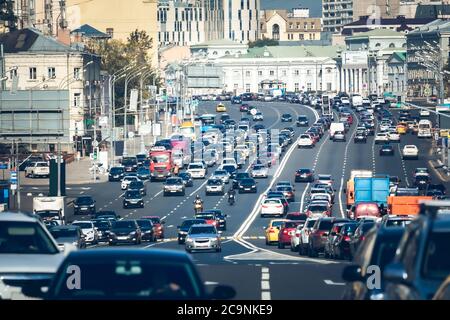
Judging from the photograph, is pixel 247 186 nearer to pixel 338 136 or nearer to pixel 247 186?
pixel 247 186

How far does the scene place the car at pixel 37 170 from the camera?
334 ft

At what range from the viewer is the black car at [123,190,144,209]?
82.0 meters

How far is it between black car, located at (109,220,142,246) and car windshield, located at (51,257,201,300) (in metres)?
39.0

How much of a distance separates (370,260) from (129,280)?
11.0 feet

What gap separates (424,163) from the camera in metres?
112

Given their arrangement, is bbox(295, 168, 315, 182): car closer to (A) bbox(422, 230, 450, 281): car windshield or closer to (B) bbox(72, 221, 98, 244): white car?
(B) bbox(72, 221, 98, 244): white car

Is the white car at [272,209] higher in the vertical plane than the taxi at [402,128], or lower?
lower

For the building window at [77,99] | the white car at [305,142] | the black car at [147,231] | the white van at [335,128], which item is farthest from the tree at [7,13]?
the black car at [147,231]

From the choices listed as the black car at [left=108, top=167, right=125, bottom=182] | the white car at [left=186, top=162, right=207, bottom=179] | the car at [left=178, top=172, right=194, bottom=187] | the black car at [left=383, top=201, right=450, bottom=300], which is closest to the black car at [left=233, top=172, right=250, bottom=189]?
the car at [left=178, top=172, right=194, bottom=187]

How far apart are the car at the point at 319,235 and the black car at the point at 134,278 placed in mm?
27592

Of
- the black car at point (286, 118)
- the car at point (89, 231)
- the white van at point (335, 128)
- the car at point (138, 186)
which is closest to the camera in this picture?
the car at point (89, 231)

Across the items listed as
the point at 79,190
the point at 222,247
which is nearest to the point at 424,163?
the point at 79,190

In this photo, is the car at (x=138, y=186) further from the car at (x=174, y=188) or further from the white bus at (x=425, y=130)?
the white bus at (x=425, y=130)
